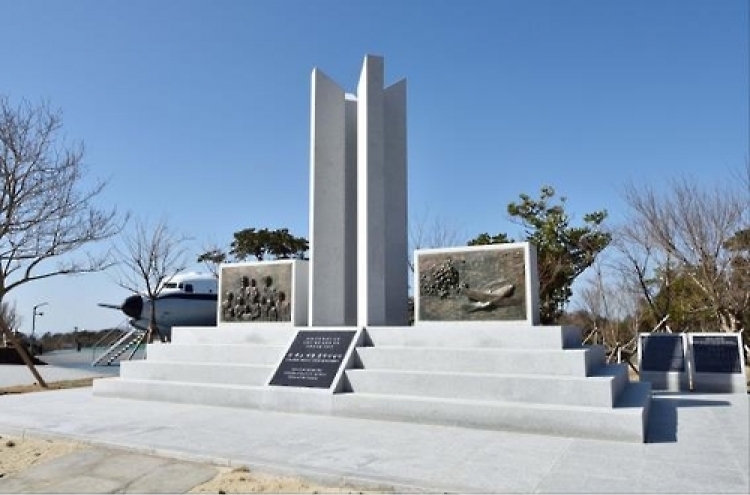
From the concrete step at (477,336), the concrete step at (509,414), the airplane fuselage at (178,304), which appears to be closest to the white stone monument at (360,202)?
the concrete step at (477,336)

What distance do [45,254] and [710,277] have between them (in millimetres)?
18787

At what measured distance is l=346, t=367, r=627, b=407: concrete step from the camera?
709 centimetres

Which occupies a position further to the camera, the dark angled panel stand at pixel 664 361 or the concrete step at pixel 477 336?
the dark angled panel stand at pixel 664 361

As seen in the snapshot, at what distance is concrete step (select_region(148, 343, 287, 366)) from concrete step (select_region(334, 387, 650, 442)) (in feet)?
7.72

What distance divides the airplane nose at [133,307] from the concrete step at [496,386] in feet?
59.8

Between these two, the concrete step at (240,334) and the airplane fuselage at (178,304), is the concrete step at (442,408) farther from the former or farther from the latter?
the airplane fuselage at (178,304)

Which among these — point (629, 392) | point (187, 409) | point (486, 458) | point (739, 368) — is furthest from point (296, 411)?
point (739, 368)

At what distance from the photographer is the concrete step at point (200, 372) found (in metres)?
9.58

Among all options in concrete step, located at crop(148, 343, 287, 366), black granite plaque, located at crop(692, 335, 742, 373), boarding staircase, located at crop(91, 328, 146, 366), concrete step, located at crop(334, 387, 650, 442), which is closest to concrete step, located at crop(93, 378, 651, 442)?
concrete step, located at crop(334, 387, 650, 442)

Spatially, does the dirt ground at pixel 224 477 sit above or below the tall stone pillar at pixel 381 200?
below

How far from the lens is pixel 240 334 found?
36.4ft

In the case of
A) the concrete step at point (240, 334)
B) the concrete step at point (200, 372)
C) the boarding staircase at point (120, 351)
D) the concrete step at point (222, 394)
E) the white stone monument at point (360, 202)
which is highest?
the white stone monument at point (360, 202)

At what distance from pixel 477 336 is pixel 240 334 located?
5044mm

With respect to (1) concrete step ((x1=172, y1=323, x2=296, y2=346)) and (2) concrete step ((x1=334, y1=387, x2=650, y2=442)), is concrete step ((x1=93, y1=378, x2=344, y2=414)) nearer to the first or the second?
(2) concrete step ((x1=334, y1=387, x2=650, y2=442))
